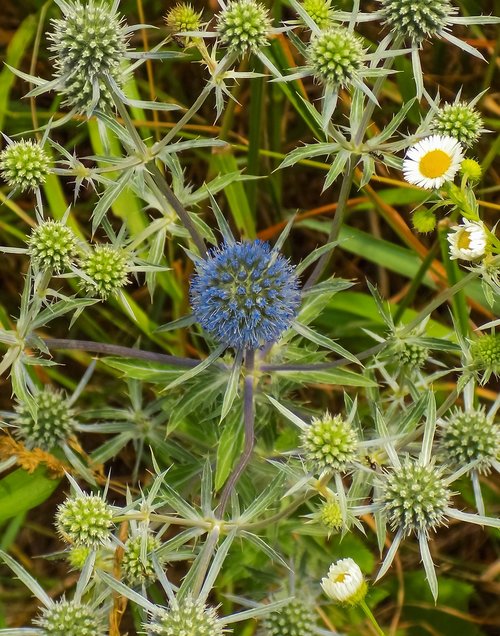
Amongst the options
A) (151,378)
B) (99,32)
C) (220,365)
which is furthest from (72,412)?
(99,32)

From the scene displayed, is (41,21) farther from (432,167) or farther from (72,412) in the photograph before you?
(432,167)

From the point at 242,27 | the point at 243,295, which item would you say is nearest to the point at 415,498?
the point at 243,295

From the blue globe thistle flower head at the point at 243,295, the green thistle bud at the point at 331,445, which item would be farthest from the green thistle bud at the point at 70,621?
the blue globe thistle flower head at the point at 243,295

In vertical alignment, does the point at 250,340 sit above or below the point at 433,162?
below

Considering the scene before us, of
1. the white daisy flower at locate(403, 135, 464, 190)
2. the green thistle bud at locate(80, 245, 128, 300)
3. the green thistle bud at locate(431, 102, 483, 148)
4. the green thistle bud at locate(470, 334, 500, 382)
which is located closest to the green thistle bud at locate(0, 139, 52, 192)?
the green thistle bud at locate(80, 245, 128, 300)

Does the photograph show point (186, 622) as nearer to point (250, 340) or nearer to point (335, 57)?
point (250, 340)
